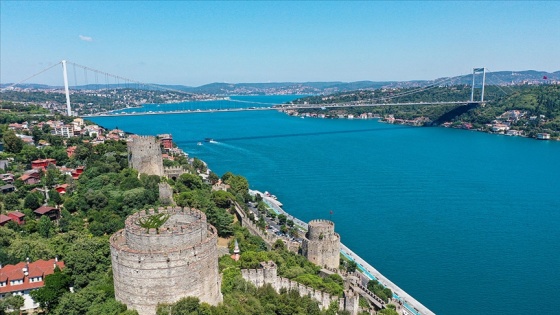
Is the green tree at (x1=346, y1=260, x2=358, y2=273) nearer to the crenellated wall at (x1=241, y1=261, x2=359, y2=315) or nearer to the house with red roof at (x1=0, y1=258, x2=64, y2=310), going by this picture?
Result: the crenellated wall at (x1=241, y1=261, x2=359, y2=315)

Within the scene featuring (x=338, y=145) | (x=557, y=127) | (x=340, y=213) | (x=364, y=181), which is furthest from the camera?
(x=557, y=127)

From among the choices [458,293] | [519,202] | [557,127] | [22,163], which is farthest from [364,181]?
[557,127]

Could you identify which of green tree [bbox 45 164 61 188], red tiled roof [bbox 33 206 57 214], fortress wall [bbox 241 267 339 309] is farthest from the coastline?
red tiled roof [bbox 33 206 57 214]

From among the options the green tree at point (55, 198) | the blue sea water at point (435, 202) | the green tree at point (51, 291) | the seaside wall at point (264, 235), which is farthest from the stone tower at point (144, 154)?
the green tree at point (51, 291)

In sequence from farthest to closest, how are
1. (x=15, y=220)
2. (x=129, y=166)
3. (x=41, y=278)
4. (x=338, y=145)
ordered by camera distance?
(x=338, y=145) < (x=129, y=166) < (x=15, y=220) < (x=41, y=278)

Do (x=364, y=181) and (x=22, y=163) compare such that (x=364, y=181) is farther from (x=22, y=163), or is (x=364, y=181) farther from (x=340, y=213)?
(x=22, y=163)

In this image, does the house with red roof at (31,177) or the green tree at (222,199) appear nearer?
the green tree at (222,199)

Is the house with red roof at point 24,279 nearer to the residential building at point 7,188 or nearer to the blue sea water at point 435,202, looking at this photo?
the residential building at point 7,188

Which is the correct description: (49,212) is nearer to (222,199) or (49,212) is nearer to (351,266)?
(222,199)
